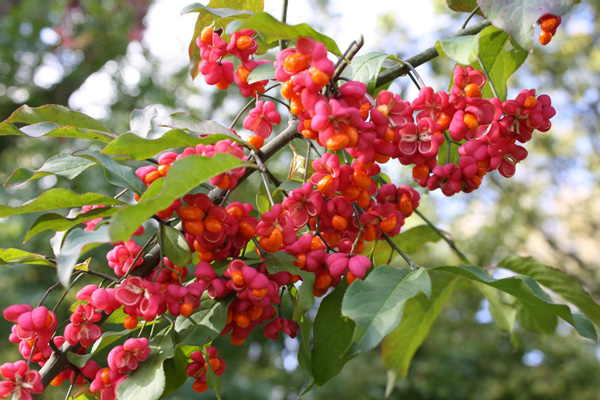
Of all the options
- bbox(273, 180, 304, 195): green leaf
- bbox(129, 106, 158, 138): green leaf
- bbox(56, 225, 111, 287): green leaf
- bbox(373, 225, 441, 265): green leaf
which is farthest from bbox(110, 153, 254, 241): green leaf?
bbox(373, 225, 441, 265): green leaf

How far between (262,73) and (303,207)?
0.66 feet

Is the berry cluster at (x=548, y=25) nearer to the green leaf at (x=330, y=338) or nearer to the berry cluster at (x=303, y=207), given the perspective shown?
the berry cluster at (x=303, y=207)

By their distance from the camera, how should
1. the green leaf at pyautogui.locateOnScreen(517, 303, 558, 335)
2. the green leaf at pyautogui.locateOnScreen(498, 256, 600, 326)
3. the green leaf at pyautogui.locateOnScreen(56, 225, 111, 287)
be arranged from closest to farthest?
1. the green leaf at pyautogui.locateOnScreen(56, 225, 111, 287)
2. the green leaf at pyautogui.locateOnScreen(498, 256, 600, 326)
3. the green leaf at pyautogui.locateOnScreen(517, 303, 558, 335)

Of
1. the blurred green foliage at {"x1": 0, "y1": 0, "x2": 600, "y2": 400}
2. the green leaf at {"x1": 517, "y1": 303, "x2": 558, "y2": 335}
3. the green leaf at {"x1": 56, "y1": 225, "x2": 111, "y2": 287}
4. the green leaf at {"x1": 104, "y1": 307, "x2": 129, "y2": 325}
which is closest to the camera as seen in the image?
the green leaf at {"x1": 56, "y1": 225, "x2": 111, "y2": 287}

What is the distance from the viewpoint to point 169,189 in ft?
1.54

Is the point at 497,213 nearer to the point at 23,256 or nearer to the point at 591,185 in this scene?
the point at 591,185

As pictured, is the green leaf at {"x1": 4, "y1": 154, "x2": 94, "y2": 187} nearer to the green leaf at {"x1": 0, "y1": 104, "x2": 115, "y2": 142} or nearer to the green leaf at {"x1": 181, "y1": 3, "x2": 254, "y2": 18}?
the green leaf at {"x1": 0, "y1": 104, "x2": 115, "y2": 142}

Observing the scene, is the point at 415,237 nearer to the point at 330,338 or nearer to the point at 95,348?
the point at 330,338

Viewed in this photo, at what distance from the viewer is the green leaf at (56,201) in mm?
Result: 576

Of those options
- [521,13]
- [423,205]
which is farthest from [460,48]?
[423,205]

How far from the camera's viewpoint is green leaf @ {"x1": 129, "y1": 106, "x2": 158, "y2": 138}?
73 cm

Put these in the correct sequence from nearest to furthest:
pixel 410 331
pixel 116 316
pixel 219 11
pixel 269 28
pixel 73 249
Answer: pixel 73 249, pixel 269 28, pixel 219 11, pixel 116 316, pixel 410 331

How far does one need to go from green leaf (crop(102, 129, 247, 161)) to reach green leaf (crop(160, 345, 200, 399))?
0.90 feet

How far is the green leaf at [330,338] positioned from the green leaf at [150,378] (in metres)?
0.20
